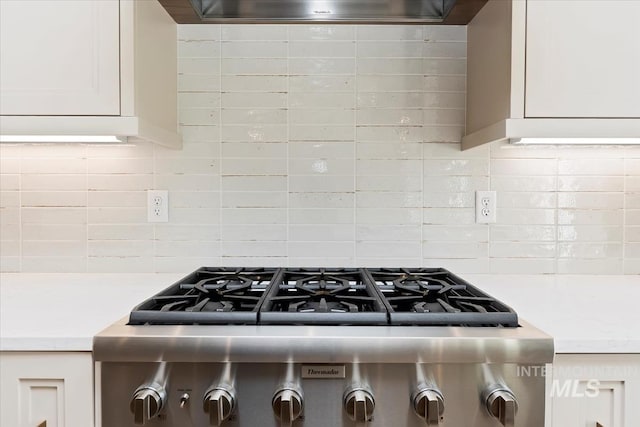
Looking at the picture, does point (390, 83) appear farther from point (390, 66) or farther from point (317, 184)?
point (317, 184)

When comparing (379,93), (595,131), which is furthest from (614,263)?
(379,93)

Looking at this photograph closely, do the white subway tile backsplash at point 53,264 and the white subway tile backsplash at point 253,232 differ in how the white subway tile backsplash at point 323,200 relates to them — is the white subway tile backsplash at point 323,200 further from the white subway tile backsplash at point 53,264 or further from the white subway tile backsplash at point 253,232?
the white subway tile backsplash at point 53,264

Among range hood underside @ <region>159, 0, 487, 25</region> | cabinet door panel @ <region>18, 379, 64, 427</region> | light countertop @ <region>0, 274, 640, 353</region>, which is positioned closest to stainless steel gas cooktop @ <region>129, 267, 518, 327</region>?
light countertop @ <region>0, 274, 640, 353</region>

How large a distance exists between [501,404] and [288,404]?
0.41m

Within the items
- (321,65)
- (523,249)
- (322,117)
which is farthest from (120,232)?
(523,249)

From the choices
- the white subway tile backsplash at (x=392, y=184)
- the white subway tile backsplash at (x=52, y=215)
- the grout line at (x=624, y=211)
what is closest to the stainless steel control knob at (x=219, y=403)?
the white subway tile backsplash at (x=392, y=184)

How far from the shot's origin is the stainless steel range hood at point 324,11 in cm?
145

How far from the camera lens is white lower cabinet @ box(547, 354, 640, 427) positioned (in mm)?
910

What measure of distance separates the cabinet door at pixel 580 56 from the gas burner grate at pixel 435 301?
20.3 inches

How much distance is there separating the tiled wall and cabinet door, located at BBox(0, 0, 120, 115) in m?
0.38

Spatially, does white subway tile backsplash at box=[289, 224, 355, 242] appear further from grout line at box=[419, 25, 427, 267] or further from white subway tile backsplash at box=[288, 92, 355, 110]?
white subway tile backsplash at box=[288, 92, 355, 110]

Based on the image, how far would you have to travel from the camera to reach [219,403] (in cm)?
82

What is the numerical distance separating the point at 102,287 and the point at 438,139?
1.22m

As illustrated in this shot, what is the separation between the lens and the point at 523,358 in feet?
2.86
